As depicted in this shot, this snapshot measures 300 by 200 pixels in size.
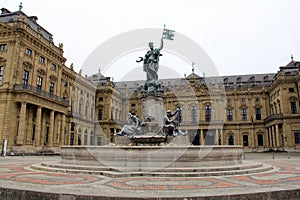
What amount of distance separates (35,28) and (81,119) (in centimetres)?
2120

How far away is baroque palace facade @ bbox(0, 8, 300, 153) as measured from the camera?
32.5m

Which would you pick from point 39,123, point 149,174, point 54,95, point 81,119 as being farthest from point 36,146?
point 149,174

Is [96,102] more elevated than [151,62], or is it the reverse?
[96,102]

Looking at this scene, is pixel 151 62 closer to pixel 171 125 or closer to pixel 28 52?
pixel 171 125

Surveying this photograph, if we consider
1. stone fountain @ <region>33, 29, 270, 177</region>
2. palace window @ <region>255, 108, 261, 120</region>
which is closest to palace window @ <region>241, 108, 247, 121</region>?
palace window @ <region>255, 108, 261, 120</region>

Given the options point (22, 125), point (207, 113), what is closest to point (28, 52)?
point (22, 125)

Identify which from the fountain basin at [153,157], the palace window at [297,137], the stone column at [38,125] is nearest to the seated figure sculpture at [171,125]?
the fountain basin at [153,157]

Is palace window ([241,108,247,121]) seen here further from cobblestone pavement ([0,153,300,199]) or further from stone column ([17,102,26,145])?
cobblestone pavement ([0,153,300,199])

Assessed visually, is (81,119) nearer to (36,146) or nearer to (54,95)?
(54,95)

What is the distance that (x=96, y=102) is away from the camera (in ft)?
207

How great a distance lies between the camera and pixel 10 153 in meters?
28.9

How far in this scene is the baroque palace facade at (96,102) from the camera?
107ft

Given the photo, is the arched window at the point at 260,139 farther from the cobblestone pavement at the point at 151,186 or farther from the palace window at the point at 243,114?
the cobblestone pavement at the point at 151,186

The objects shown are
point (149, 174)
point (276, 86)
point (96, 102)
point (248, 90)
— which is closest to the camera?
point (149, 174)
